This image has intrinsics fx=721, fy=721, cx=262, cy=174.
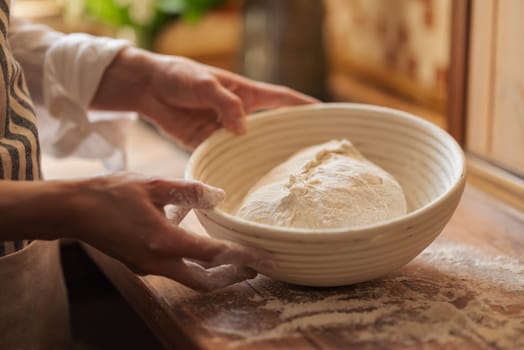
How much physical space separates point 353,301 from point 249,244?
0.52 ft

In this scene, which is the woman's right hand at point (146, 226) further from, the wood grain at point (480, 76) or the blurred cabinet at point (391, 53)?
the blurred cabinet at point (391, 53)

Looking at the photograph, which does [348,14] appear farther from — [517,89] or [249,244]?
[249,244]

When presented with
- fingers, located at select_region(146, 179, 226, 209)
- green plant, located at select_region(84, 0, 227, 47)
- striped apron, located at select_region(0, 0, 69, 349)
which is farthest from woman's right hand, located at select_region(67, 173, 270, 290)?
green plant, located at select_region(84, 0, 227, 47)

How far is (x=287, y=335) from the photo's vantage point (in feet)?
2.82

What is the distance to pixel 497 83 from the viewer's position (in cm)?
126

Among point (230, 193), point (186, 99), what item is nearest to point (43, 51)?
point (186, 99)

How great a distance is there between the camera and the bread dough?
35.8 inches

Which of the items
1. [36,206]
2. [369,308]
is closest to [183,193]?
[36,206]

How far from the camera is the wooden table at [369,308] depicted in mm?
848

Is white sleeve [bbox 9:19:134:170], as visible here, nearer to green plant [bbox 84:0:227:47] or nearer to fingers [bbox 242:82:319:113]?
fingers [bbox 242:82:319:113]

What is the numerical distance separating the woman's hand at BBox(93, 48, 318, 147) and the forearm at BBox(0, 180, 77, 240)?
378mm

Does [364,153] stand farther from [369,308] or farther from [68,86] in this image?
[68,86]

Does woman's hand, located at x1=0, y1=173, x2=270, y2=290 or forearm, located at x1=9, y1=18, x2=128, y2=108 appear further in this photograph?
forearm, located at x1=9, y1=18, x2=128, y2=108

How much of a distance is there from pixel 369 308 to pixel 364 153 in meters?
0.33
